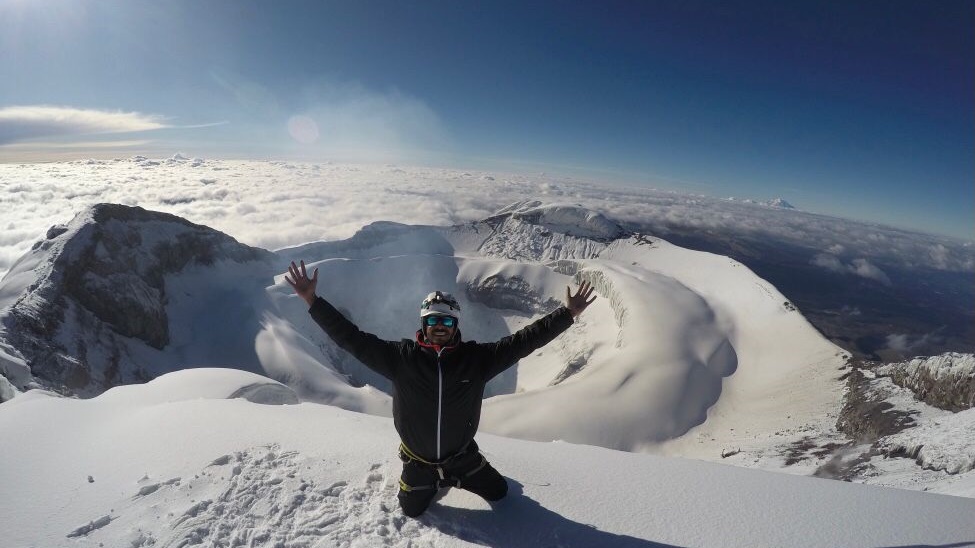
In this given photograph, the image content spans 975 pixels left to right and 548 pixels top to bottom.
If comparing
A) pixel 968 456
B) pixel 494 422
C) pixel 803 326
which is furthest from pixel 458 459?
pixel 803 326

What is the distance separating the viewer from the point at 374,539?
414 cm

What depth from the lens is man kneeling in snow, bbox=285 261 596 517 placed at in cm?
A: 439

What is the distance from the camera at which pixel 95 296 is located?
4328cm

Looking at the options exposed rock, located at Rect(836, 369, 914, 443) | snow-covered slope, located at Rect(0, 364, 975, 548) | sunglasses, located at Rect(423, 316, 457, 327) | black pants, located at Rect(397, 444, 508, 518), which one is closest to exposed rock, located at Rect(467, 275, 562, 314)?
exposed rock, located at Rect(836, 369, 914, 443)

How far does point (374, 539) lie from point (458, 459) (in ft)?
3.60

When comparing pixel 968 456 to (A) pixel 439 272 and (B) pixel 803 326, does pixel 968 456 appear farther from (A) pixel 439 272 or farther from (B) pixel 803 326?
(A) pixel 439 272

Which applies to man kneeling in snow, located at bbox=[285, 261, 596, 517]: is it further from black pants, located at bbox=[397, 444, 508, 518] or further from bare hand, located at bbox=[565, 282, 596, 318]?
bare hand, located at bbox=[565, 282, 596, 318]

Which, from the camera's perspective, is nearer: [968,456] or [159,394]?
[159,394]

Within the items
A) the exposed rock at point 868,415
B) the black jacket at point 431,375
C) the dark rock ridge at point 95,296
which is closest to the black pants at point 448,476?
the black jacket at point 431,375

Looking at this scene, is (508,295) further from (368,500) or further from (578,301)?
(368,500)

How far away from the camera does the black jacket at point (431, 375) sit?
14.4 feet

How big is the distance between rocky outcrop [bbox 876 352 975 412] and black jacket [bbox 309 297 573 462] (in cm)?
3659

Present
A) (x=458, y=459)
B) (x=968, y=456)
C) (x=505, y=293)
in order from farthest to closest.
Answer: (x=505, y=293) → (x=968, y=456) → (x=458, y=459)

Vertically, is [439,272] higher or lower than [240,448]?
lower
